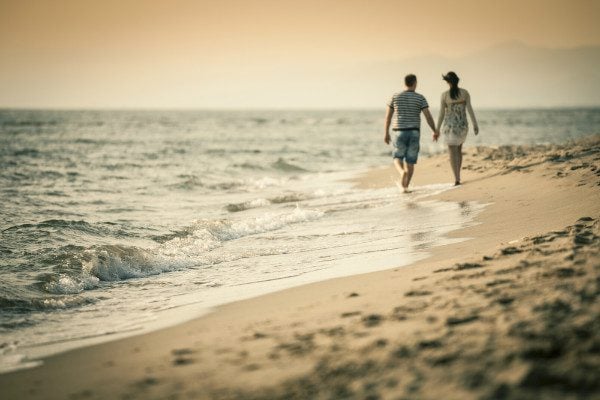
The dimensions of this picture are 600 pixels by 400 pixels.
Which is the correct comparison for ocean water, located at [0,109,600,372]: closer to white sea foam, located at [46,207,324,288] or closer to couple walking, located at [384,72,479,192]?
white sea foam, located at [46,207,324,288]

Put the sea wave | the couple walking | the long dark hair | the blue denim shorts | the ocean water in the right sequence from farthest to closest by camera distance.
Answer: the blue denim shorts → the couple walking → the long dark hair → the sea wave → the ocean water

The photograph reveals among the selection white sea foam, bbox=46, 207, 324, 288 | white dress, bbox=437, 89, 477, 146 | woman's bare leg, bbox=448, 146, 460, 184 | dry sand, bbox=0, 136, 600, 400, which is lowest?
white sea foam, bbox=46, 207, 324, 288

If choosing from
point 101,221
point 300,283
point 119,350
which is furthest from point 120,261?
point 101,221

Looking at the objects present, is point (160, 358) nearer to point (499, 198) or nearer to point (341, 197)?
point (499, 198)

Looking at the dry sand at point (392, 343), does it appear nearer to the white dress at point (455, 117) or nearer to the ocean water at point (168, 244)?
the ocean water at point (168, 244)

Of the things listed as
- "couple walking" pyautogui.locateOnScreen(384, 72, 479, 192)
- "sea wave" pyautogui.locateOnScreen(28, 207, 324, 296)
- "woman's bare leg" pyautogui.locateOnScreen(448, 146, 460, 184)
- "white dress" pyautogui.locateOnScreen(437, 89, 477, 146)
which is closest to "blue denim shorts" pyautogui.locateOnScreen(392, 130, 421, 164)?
"couple walking" pyautogui.locateOnScreen(384, 72, 479, 192)

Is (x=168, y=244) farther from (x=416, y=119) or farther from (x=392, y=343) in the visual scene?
(x=416, y=119)

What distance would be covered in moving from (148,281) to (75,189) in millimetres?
9697

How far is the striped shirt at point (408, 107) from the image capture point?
10.9 m

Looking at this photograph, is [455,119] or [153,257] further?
[455,119]

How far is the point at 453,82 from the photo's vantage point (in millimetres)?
10766

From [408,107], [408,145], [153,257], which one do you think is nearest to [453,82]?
[408,107]

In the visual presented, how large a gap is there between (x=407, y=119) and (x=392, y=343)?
842cm

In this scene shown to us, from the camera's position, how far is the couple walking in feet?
35.8
